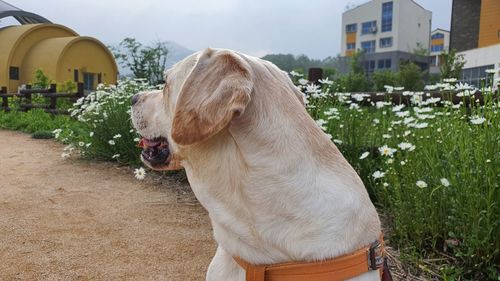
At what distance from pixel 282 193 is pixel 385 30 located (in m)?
79.4

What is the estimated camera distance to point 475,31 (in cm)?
3225

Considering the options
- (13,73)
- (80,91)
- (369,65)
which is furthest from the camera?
(369,65)

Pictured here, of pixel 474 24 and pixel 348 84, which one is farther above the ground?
pixel 474 24

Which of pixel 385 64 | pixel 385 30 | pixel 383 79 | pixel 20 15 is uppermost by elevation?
pixel 385 30

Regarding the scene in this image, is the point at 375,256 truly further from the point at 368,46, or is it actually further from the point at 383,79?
the point at 368,46

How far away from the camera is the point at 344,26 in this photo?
80812 mm

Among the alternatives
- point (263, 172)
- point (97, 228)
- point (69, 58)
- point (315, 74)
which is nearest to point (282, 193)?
point (263, 172)

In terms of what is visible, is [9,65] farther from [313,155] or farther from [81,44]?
[313,155]

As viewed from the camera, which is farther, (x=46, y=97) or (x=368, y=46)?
(x=368, y=46)

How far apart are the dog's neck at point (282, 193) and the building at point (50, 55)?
24334 mm

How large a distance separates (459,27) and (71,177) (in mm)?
34442

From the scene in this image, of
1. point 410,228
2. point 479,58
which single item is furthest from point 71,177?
point 479,58

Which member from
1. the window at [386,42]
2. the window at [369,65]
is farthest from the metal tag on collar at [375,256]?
the window at [386,42]

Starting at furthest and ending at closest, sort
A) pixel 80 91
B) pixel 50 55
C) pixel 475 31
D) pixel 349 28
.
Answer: pixel 349 28
pixel 475 31
pixel 50 55
pixel 80 91
